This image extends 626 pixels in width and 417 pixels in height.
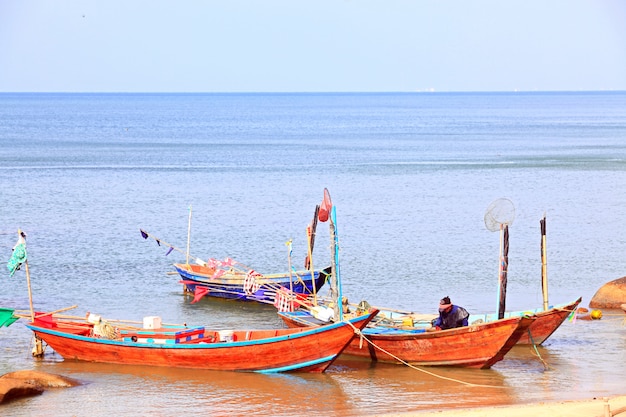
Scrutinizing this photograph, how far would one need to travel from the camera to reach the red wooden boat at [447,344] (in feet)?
64.2

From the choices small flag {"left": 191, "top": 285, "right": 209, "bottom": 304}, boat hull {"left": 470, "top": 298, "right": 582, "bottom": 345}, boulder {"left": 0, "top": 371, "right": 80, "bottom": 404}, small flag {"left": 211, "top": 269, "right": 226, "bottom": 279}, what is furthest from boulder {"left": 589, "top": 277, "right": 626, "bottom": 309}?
boulder {"left": 0, "top": 371, "right": 80, "bottom": 404}

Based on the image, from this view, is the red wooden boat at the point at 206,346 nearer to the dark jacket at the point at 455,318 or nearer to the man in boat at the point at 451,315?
the man in boat at the point at 451,315

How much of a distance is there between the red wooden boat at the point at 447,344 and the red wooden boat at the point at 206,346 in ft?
2.72

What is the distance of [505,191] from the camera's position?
2195 inches

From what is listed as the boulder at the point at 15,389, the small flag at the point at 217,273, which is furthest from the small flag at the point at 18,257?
the small flag at the point at 217,273

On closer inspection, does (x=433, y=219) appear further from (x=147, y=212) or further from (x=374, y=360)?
(x=374, y=360)

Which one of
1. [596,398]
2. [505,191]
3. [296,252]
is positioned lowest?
[596,398]

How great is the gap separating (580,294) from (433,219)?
50.8 ft

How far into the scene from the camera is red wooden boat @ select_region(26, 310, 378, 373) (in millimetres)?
19656

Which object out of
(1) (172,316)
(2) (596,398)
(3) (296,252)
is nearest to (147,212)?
(3) (296,252)

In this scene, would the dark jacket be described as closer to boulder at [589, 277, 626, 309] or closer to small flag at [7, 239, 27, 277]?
boulder at [589, 277, 626, 309]

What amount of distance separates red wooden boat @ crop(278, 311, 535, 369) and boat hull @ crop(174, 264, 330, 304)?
5316mm

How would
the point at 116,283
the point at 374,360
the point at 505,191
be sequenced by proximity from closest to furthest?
1. the point at 374,360
2. the point at 116,283
3. the point at 505,191

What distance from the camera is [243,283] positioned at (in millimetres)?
27281
